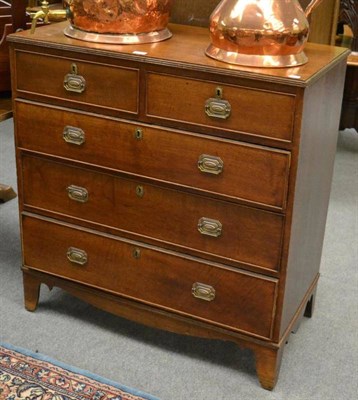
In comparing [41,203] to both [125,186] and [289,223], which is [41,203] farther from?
[289,223]

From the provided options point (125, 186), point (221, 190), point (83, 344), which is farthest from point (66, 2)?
point (83, 344)

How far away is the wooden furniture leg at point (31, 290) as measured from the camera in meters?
2.44

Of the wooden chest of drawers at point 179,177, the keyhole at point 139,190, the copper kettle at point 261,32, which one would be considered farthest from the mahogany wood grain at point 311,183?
the keyhole at point 139,190

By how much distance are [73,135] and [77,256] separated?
405 millimetres

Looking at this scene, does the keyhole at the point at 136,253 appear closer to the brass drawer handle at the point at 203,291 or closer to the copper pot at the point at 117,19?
the brass drawer handle at the point at 203,291

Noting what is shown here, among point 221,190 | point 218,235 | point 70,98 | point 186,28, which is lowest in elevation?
point 218,235

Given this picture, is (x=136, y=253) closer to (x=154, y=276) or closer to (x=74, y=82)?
(x=154, y=276)

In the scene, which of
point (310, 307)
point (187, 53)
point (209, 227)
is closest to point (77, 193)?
point (209, 227)

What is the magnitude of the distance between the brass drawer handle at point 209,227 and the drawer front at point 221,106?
275mm

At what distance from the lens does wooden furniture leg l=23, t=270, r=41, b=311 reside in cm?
244

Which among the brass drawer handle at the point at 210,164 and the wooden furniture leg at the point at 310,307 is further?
the wooden furniture leg at the point at 310,307

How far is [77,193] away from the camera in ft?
7.25

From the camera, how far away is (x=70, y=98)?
2.10 meters

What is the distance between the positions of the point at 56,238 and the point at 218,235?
58 cm
